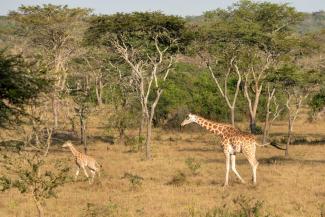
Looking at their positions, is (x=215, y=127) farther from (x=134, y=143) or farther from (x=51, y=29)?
(x=51, y=29)

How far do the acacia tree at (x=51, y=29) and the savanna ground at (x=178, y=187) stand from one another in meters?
8.61

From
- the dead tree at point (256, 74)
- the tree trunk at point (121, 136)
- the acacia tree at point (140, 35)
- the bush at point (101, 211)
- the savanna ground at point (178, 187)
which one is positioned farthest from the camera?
the dead tree at point (256, 74)

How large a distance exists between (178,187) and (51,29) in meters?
18.3

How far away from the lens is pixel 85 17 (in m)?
34.3

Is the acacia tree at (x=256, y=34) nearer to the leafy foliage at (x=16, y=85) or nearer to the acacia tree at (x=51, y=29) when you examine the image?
the acacia tree at (x=51, y=29)

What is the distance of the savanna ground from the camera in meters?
14.8

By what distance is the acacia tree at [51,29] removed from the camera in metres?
32.9

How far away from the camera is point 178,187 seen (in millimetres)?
17891

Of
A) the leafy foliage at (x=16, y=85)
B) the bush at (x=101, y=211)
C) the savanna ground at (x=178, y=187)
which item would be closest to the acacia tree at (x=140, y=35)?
the savanna ground at (x=178, y=187)

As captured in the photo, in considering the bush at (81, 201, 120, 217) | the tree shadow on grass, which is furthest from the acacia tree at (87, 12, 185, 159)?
the bush at (81, 201, 120, 217)

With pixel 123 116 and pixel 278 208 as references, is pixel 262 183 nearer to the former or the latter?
pixel 278 208

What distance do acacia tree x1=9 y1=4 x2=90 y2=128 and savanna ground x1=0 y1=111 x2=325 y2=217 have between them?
28.2 feet

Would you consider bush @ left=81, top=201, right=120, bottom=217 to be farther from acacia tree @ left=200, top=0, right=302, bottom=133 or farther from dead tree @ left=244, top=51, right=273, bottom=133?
dead tree @ left=244, top=51, right=273, bottom=133

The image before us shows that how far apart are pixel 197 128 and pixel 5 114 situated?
2593 cm
